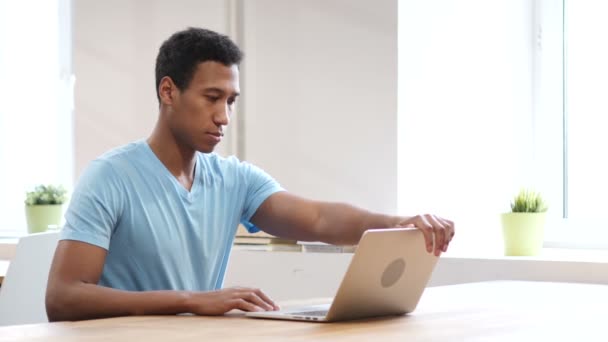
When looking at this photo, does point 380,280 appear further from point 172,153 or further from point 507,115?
point 507,115

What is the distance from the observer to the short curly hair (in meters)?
2.48

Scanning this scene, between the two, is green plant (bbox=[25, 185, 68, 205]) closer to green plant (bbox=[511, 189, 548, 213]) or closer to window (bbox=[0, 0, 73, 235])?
window (bbox=[0, 0, 73, 235])

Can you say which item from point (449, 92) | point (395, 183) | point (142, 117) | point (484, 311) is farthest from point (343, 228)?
point (142, 117)

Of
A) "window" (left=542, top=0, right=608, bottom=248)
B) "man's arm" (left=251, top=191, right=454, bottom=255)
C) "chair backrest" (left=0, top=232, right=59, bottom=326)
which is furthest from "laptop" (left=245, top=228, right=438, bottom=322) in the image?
"window" (left=542, top=0, right=608, bottom=248)

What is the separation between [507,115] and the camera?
12.2 ft

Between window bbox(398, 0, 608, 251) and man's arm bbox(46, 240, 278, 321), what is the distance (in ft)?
5.16

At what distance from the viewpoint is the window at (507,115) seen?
143 inches

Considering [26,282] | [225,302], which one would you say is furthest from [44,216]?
[225,302]

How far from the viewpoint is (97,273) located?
2.25 metres

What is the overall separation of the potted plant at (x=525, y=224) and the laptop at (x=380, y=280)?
1282mm

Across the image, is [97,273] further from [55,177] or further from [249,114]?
[55,177]

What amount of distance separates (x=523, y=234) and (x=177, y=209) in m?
1.33

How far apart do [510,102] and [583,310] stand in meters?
1.66

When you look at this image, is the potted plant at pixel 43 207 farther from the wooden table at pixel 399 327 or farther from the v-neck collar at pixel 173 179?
the wooden table at pixel 399 327
